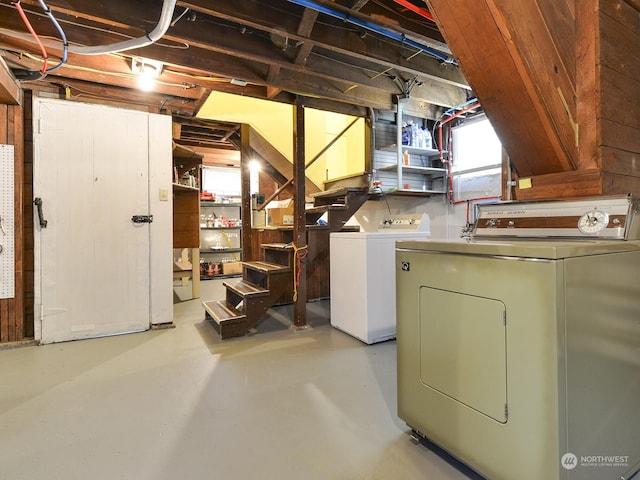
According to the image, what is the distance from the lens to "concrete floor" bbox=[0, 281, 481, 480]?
1.31 m

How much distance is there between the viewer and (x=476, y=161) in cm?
354

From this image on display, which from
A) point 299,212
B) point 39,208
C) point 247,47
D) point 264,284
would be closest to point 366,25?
point 247,47

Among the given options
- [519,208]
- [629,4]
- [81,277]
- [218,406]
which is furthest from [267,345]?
Result: [629,4]

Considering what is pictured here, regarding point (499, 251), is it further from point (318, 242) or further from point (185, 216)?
point (185, 216)

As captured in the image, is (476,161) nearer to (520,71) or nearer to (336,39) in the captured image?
(336,39)

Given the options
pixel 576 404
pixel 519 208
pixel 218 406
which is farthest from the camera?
pixel 218 406

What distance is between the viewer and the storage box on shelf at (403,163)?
3.53 meters

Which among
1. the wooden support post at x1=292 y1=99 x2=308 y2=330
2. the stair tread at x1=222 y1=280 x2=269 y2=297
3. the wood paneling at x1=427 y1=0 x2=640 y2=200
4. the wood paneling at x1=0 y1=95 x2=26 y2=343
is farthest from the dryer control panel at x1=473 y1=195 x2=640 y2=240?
the wood paneling at x1=0 y1=95 x2=26 y2=343

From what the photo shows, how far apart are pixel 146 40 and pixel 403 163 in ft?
8.57

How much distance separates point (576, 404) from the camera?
100 centimetres

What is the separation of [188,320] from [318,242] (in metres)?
1.62

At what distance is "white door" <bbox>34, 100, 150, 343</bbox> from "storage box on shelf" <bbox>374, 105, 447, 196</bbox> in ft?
7.85

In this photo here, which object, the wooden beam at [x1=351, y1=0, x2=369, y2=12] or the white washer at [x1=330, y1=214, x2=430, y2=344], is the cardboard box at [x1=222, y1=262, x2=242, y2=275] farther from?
the wooden beam at [x1=351, y1=0, x2=369, y2=12]

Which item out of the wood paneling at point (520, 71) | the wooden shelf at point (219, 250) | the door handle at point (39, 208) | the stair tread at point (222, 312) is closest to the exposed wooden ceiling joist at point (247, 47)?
the wood paneling at point (520, 71)
